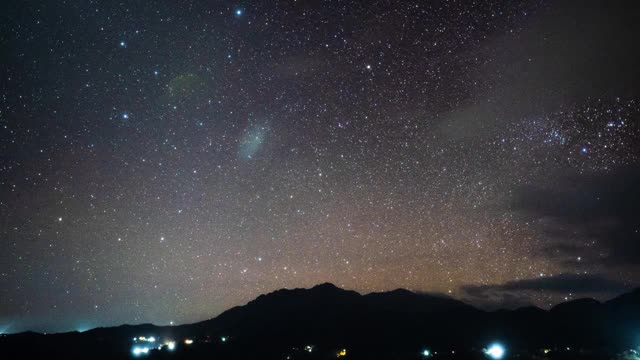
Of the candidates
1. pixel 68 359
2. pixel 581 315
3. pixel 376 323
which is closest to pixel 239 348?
pixel 68 359

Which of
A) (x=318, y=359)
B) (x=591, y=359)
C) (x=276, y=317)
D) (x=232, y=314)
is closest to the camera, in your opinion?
(x=591, y=359)

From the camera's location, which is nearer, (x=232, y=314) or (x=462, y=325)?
(x=462, y=325)

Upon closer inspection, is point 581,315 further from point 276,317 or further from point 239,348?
point 239,348

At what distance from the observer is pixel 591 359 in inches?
1339

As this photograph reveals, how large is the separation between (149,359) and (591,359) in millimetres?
34059

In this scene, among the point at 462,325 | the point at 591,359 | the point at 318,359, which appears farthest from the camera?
the point at 462,325

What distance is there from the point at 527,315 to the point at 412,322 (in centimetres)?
3329

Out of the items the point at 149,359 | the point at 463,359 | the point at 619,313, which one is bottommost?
the point at 619,313

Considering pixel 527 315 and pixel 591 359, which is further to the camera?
pixel 527 315

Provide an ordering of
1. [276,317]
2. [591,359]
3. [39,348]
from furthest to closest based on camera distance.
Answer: [276,317] < [39,348] < [591,359]

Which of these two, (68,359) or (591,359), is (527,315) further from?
(68,359)

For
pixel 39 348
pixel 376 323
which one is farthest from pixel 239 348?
pixel 376 323

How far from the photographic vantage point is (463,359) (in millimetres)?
35656

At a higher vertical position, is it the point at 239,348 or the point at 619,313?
the point at 239,348
